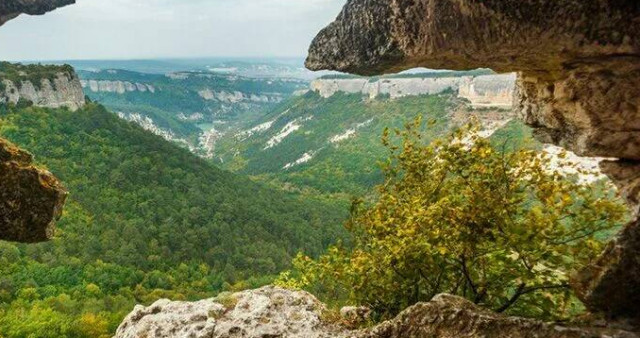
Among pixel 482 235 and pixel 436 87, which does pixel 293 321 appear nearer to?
pixel 482 235

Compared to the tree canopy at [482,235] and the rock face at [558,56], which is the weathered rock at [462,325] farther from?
the tree canopy at [482,235]

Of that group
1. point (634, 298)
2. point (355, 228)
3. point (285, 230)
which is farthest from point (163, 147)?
point (634, 298)

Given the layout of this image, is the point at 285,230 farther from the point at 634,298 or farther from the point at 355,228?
the point at 634,298

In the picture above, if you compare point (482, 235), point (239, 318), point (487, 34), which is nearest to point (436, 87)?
point (239, 318)

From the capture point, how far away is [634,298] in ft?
21.2

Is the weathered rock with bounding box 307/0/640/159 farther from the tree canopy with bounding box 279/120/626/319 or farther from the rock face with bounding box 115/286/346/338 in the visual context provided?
the rock face with bounding box 115/286/346/338

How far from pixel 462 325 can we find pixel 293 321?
449cm

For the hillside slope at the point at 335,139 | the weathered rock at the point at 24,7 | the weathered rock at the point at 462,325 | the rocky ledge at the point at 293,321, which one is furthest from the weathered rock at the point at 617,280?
the hillside slope at the point at 335,139

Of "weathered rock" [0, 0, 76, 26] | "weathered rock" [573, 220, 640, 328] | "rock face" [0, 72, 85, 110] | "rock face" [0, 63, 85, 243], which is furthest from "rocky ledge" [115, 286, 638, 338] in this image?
"rock face" [0, 72, 85, 110]

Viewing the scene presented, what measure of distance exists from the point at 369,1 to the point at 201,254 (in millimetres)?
Result: 47773

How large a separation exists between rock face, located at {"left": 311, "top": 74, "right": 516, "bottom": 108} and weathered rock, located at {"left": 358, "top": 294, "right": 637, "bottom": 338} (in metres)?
71.0

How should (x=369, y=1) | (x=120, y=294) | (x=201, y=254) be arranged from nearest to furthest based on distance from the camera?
(x=369, y=1), (x=120, y=294), (x=201, y=254)

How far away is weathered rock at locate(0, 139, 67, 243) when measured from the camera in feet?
27.4

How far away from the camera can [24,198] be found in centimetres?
851
